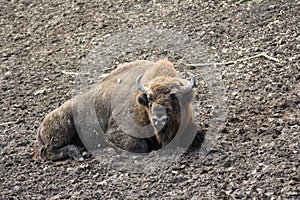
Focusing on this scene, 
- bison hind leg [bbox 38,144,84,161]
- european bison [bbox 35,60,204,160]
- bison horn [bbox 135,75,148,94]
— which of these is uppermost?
bison horn [bbox 135,75,148,94]

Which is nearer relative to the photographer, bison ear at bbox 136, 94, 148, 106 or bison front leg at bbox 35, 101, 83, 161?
bison ear at bbox 136, 94, 148, 106

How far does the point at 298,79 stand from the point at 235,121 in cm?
111

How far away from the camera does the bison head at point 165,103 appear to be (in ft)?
25.8

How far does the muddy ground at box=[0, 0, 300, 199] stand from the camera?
743 cm

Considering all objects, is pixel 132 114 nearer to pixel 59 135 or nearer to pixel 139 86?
pixel 139 86

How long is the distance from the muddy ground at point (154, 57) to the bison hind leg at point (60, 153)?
0.61 ft

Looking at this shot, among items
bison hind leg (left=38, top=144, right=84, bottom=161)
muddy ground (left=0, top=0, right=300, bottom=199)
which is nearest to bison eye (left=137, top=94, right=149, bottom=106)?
muddy ground (left=0, top=0, right=300, bottom=199)

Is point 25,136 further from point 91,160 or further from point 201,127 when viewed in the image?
point 201,127

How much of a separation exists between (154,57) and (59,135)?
8.34 ft

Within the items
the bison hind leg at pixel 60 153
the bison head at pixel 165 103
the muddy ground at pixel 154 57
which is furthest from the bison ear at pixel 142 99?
the bison hind leg at pixel 60 153

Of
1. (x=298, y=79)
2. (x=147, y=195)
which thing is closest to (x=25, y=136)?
(x=147, y=195)

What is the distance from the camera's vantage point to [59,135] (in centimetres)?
912

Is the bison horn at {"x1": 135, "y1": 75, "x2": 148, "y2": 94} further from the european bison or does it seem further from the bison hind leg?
the bison hind leg

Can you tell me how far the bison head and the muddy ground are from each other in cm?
42
